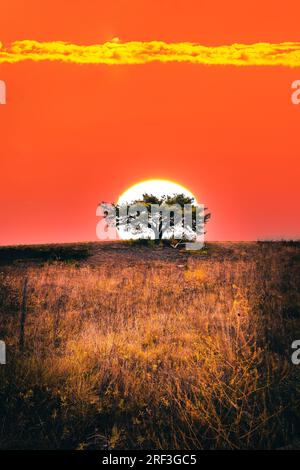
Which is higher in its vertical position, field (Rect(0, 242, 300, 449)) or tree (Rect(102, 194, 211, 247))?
tree (Rect(102, 194, 211, 247))

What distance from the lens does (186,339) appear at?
7.47 metres

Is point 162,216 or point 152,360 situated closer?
point 152,360

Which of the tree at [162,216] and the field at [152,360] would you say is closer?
the field at [152,360]

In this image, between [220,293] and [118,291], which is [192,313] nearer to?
[220,293]

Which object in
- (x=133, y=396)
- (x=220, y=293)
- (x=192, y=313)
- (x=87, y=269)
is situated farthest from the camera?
(x=87, y=269)

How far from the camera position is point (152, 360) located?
6215 mm

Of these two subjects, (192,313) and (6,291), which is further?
(6,291)

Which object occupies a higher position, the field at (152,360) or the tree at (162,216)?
the tree at (162,216)

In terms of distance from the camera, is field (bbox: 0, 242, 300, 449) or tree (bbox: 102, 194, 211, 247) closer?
field (bbox: 0, 242, 300, 449)

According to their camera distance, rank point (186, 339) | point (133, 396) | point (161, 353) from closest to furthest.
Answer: point (133, 396), point (161, 353), point (186, 339)

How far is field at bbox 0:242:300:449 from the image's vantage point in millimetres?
4082

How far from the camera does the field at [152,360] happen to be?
408cm
